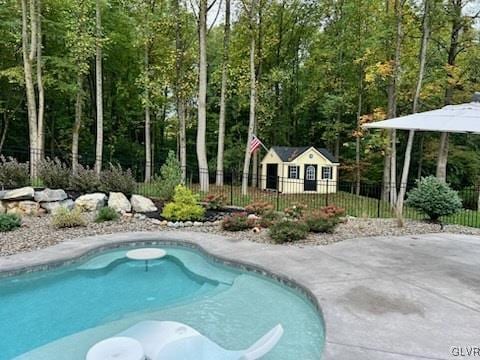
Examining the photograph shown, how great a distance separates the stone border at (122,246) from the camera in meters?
4.96

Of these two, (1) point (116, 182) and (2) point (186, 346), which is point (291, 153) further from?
(2) point (186, 346)

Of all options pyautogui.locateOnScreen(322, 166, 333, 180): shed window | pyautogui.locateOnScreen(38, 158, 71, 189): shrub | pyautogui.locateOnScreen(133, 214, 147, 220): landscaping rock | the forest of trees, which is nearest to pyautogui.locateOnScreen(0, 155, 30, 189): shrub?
pyautogui.locateOnScreen(38, 158, 71, 189): shrub

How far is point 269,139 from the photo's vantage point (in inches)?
866

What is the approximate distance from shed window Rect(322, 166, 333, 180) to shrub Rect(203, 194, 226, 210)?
8666 millimetres

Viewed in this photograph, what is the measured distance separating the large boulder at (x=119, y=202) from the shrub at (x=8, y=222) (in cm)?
229

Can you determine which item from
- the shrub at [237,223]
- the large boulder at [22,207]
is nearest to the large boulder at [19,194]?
the large boulder at [22,207]

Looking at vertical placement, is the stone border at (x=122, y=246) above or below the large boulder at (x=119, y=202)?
below

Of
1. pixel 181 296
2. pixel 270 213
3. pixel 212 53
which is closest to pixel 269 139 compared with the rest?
pixel 212 53

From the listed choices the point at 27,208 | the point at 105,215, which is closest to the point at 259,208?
the point at 105,215

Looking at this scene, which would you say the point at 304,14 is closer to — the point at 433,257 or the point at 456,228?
the point at 456,228

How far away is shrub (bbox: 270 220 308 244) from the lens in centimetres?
679

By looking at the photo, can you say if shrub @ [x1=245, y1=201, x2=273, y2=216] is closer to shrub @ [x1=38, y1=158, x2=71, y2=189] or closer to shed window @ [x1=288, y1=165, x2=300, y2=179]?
shrub @ [x1=38, y1=158, x2=71, y2=189]

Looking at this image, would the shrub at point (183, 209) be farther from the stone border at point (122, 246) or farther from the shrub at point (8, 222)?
the shrub at point (8, 222)

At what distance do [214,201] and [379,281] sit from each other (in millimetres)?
5887
